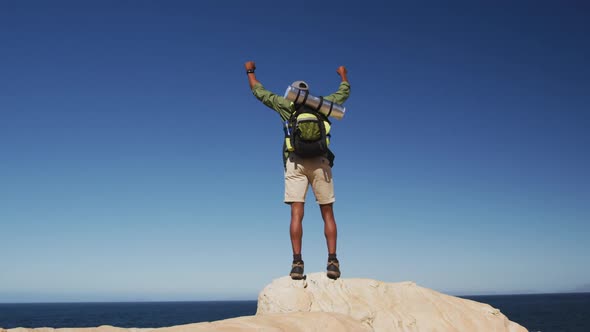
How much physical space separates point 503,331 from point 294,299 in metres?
6.67

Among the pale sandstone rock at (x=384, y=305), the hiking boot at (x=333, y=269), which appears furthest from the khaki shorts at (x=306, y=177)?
the pale sandstone rock at (x=384, y=305)

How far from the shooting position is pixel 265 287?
11344 millimetres

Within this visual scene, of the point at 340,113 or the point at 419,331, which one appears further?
the point at 419,331

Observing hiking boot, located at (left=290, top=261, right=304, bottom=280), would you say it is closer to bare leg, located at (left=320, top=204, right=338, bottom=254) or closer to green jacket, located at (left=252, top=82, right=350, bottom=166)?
bare leg, located at (left=320, top=204, right=338, bottom=254)

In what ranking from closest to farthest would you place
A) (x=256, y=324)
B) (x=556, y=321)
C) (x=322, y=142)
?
(x=256, y=324), (x=322, y=142), (x=556, y=321)

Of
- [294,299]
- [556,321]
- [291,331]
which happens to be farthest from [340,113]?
[556,321]

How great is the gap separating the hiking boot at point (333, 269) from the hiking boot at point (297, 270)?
41 cm

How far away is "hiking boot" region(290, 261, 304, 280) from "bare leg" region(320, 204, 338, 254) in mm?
538

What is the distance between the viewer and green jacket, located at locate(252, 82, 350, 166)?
707cm

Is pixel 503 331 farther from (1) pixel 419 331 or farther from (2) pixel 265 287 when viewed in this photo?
(2) pixel 265 287

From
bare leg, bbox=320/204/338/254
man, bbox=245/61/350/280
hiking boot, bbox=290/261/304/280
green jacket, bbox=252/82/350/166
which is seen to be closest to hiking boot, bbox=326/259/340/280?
man, bbox=245/61/350/280

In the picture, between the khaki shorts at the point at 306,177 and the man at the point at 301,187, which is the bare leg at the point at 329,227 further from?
the khaki shorts at the point at 306,177

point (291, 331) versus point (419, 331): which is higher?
point (291, 331)

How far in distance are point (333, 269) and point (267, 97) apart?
291cm
